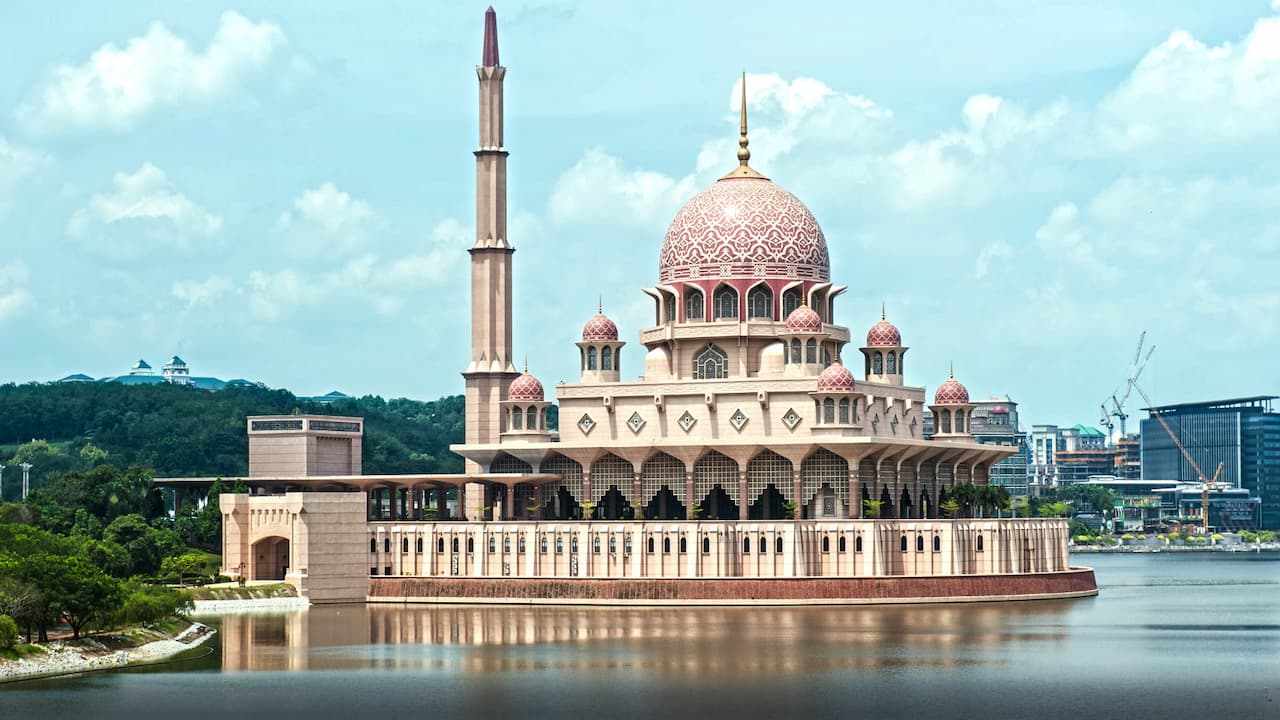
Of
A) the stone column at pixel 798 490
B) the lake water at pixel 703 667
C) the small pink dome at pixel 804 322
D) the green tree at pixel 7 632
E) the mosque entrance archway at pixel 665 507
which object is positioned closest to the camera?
the lake water at pixel 703 667

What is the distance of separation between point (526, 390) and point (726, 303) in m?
11.6

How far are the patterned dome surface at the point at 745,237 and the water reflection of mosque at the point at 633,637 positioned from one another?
2146 centimetres

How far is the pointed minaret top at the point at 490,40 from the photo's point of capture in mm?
118188

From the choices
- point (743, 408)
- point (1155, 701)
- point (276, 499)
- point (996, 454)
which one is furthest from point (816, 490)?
point (1155, 701)

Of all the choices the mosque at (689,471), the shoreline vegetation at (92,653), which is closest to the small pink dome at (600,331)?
the mosque at (689,471)

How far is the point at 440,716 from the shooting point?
63000 mm

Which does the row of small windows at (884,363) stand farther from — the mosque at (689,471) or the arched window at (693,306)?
the arched window at (693,306)

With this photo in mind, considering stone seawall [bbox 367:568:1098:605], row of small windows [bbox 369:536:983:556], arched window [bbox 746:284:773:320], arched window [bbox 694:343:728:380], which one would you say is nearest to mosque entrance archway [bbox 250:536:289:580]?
row of small windows [bbox 369:536:983:556]

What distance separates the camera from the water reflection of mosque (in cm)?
7581

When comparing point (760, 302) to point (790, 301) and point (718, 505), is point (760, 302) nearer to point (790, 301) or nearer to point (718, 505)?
point (790, 301)

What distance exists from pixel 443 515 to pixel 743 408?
1966 centimetres

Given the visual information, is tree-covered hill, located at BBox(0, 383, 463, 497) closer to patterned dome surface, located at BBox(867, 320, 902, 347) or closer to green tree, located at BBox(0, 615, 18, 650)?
patterned dome surface, located at BBox(867, 320, 902, 347)

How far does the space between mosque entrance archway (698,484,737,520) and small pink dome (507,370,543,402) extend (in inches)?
403

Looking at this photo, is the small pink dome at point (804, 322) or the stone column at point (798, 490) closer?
the stone column at point (798, 490)
